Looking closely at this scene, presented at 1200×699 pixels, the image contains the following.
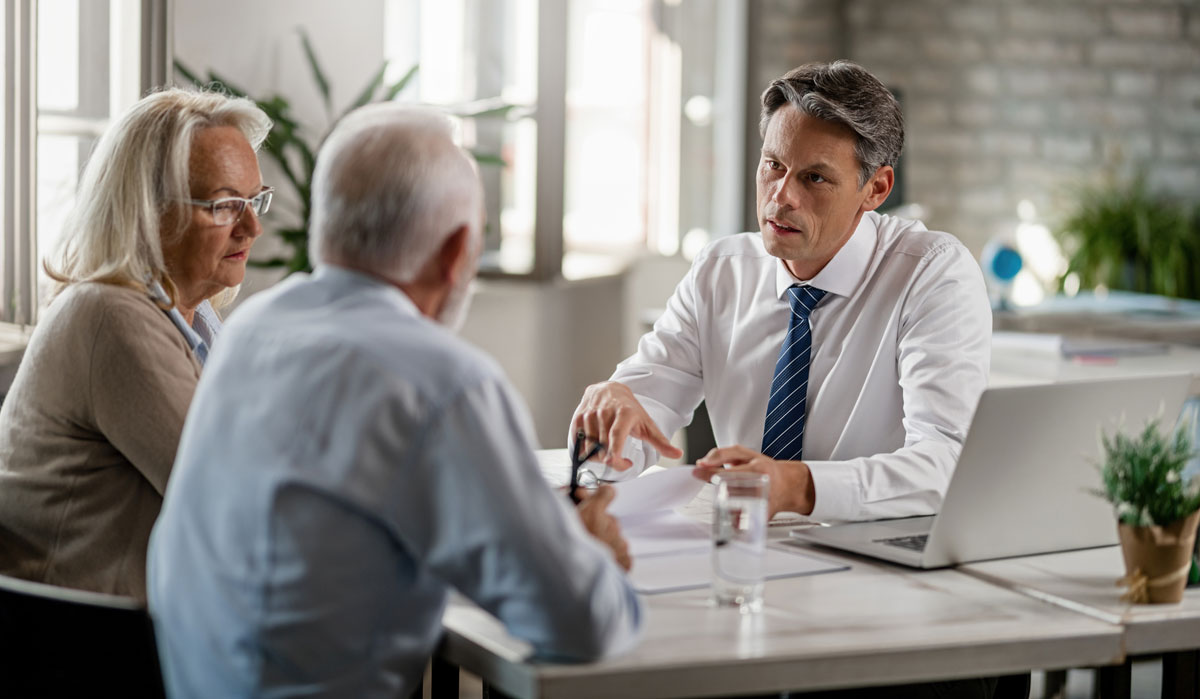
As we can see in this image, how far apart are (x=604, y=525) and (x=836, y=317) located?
0.87 m

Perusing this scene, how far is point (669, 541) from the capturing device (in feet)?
5.59

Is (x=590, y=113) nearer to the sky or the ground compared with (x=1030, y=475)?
nearer to the sky

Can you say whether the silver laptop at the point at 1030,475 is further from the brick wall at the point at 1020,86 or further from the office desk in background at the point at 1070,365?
the brick wall at the point at 1020,86

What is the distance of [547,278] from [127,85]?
6.59 ft

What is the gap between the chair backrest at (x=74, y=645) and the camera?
1.22m

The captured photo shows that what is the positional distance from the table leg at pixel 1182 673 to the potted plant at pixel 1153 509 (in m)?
0.22

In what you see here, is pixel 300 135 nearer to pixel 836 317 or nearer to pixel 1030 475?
pixel 836 317

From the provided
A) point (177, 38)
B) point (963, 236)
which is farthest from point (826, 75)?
point (963, 236)

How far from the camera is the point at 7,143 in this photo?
2785mm

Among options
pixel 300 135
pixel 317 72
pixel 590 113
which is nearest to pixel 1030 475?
pixel 317 72

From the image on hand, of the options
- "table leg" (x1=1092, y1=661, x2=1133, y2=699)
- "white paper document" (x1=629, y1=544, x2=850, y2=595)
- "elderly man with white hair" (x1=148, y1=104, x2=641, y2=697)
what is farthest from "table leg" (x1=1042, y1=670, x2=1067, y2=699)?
"elderly man with white hair" (x1=148, y1=104, x2=641, y2=697)

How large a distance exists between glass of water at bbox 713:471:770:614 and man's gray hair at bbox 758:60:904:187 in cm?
88

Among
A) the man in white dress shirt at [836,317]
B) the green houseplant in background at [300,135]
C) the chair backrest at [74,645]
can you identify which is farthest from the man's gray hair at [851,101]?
the green houseplant in background at [300,135]

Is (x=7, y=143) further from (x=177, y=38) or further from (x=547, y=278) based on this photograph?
(x=547, y=278)
